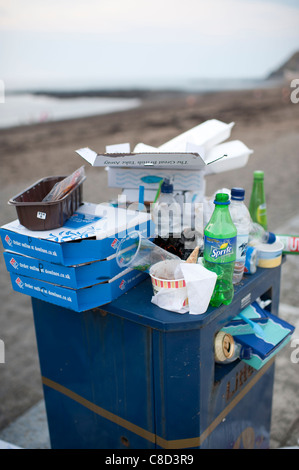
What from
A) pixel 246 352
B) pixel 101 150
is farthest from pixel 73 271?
pixel 101 150

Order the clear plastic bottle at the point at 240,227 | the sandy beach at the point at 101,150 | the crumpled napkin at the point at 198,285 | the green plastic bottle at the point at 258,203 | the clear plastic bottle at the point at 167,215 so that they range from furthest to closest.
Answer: the sandy beach at the point at 101,150, the green plastic bottle at the point at 258,203, the clear plastic bottle at the point at 167,215, the clear plastic bottle at the point at 240,227, the crumpled napkin at the point at 198,285

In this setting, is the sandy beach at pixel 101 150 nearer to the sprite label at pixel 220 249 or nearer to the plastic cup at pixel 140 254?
the plastic cup at pixel 140 254

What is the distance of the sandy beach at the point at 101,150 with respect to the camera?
3.43m

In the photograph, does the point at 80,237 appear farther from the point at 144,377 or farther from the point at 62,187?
the point at 144,377

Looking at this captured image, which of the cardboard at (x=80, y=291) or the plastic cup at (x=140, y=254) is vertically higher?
the plastic cup at (x=140, y=254)

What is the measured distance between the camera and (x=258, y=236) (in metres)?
2.04

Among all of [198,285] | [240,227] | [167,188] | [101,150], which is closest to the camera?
[198,285]

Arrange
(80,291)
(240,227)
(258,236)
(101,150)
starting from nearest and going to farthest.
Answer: (80,291) → (240,227) → (258,236) → (101,150)

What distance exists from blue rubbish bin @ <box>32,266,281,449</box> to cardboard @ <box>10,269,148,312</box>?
0.05 m

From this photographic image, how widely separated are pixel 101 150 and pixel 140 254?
37.0ft

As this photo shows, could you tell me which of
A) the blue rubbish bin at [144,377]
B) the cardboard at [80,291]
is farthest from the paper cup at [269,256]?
the cardboard at [80,291]

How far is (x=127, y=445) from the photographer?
182cm

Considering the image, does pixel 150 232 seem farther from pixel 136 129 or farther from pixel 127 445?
pixel 136 129

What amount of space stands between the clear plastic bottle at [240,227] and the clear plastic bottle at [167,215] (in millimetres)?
254
